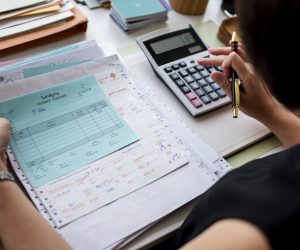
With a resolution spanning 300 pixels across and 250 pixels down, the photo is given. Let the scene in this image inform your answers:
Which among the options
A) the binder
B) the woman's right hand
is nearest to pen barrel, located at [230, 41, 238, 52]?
the woman's right hand

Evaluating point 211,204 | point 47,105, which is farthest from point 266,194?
point 47,105

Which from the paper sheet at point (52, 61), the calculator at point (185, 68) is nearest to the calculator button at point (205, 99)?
the calculator at point (185, 68)

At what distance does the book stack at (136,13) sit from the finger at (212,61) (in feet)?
0.67

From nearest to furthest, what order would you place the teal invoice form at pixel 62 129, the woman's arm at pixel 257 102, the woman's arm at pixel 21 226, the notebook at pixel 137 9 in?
the woman's arm at pixel 21 226 < the teal invoice form at pixel 62 129 < the woman's arm at pixel 257 102 < the notebook at pixel 137 9

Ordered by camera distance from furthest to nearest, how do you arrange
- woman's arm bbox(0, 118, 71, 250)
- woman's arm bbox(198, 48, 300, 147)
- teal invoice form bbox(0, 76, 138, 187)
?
woman's arm bbox(198, 48, 300, 147)
teal invoice form bbox(0, 76, 138, 187)
woman's arm bbox(0, 118, 71, 250)

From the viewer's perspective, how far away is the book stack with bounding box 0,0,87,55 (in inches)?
31.8

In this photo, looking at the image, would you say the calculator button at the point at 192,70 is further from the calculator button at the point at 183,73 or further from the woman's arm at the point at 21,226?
the woman's arm at the point at 21,226

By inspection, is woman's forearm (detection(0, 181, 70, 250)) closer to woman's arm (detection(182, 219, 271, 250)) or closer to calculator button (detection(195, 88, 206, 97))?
woman's arm (detection(182, 219, 271, 250))

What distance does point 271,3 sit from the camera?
14.7 inches

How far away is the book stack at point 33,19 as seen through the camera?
808mm

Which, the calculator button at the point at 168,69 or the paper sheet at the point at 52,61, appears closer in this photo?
the paper sheet at the point at 52,61

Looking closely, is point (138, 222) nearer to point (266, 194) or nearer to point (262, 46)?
point (266, 194)

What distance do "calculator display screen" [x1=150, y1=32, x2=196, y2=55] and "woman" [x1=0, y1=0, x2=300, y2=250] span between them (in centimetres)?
39

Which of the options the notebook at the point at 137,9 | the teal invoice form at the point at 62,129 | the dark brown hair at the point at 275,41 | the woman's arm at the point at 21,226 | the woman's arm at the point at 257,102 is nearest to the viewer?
the dark brown hair at the point at 275,41
